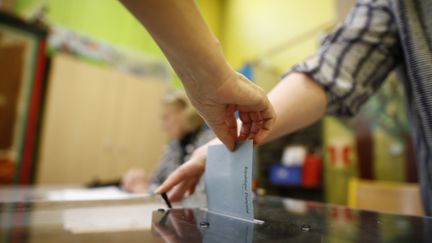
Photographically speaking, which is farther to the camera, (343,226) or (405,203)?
(405,203)

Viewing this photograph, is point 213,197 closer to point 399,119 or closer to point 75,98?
point 399,119

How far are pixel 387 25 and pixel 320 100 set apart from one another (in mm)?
214

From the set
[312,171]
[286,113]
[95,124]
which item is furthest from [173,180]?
[95,124]

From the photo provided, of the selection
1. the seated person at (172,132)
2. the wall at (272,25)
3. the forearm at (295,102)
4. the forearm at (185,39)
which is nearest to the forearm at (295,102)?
the forearm at (295,102)

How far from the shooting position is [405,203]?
1.23 metres

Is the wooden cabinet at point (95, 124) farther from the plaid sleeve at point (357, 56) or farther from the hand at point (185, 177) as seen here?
the plaid sleeve at point (357, 56)

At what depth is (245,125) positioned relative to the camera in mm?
374

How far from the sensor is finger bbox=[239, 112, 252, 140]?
0.36 meters

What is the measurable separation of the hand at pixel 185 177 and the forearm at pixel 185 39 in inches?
9.8

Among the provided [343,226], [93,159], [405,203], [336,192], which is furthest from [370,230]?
[93,159]

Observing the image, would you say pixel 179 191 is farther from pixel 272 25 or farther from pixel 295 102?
pixel 272 25

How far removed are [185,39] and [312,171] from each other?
1.87 m

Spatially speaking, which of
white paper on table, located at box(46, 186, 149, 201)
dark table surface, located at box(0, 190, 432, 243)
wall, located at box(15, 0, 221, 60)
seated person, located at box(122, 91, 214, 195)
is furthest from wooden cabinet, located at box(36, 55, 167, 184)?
dark table surface, located at box(0, 190, 432, 243)

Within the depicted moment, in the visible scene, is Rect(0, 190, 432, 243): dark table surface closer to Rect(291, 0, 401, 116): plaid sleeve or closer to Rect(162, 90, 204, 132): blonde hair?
Rect(291, 0, 401, 116): plaid sleeve
